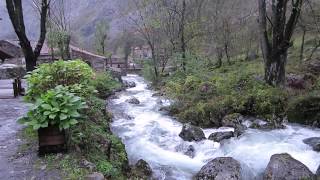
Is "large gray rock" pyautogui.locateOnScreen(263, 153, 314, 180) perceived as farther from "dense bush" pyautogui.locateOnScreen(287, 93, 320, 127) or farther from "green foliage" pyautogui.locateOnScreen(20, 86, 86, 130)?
"dense bush" pyautogui.locateOnScreen(287, 93, 320, 127)

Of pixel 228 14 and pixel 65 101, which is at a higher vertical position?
pixel 228 14

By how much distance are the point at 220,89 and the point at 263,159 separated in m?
6.95

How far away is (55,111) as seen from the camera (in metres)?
7.20

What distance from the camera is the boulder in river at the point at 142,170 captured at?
976 cm

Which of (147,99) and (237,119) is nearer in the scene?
(237,119)

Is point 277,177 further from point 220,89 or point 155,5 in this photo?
point 155,5

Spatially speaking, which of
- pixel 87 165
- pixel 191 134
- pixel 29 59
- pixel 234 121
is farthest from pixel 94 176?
pixel 234 121

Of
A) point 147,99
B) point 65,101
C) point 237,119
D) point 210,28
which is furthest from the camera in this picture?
point 210,28

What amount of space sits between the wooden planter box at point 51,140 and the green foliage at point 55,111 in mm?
181

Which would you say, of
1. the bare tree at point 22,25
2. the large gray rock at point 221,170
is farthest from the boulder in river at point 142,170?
the bare tree at point 22,25

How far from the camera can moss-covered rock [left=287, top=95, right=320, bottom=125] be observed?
14742mm

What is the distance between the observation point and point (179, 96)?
19.5 m

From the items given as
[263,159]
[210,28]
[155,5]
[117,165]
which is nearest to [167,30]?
[155,5]

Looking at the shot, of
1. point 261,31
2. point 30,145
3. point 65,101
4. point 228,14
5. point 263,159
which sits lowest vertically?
point 263,159
